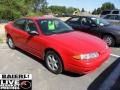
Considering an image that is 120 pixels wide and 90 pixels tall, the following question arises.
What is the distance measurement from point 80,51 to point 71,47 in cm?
29

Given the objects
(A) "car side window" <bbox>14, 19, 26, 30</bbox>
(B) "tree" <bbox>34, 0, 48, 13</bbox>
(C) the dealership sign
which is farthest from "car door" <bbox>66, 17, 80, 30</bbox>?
(B) "tree" <bbox>34, 0, 48, 13</bbox>

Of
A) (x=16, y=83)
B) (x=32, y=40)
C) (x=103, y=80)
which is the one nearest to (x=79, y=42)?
(x=103, y=80)

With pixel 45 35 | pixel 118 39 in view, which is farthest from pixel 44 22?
pixel 118 39

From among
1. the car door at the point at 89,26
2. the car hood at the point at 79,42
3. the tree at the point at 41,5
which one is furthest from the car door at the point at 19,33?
the tree at the point at 41,5

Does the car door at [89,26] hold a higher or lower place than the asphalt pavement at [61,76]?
higher

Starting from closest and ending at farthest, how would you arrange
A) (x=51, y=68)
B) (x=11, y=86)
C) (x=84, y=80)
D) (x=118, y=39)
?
(x=11, y=86)
(x=84, y=80)
(x=51, y=68)
(x=118, y=39)

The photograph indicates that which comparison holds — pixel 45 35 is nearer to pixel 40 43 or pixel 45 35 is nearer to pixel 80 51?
pixel 40 43

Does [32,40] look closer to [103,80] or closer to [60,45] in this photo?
[60,45]

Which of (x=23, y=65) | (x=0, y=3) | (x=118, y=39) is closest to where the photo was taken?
(x=23, y=65)

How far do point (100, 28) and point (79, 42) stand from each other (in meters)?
4.20

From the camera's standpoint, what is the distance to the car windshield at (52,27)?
7.01 meters

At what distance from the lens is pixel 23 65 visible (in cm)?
710

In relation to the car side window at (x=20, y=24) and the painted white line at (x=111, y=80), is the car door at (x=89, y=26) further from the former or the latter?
the painted white line at (x=111, y=80)

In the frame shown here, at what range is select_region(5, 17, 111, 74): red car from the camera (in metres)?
5.76
